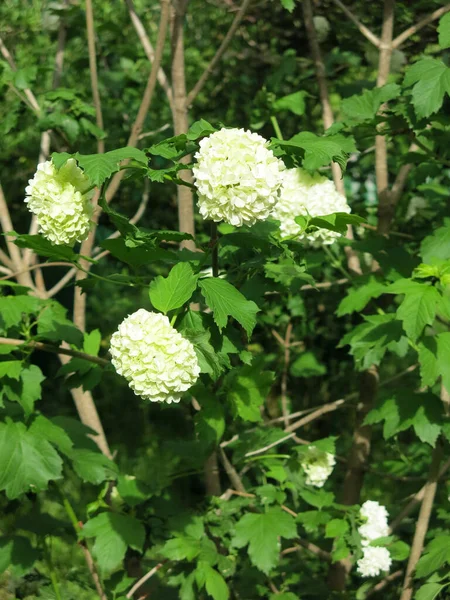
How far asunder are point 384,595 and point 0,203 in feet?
7.43

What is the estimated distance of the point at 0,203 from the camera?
3205 mm

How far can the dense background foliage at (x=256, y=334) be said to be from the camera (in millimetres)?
2287

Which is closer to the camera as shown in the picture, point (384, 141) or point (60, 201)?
point (60, 201)

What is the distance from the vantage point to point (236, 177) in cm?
178

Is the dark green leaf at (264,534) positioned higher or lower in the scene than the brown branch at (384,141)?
lower

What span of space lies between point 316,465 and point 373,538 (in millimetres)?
333

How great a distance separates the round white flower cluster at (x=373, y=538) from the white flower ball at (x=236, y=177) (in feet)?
4.33

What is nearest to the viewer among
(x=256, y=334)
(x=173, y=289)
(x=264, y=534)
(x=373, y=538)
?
(x=173, y=289)

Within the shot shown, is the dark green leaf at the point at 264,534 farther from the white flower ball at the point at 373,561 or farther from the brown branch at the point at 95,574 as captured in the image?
the brown branch at the point at 95,574

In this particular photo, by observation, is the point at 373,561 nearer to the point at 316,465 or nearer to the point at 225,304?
the point at 316,465

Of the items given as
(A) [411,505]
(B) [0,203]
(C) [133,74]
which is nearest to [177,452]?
(A) [411,505]

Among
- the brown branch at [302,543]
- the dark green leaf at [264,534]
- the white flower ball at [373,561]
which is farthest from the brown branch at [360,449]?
the dark green leaf at [264,534]

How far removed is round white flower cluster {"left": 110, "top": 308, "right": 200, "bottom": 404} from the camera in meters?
1.81

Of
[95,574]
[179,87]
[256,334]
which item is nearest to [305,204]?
[179,87]
